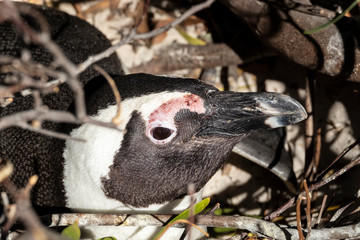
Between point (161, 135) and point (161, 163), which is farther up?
point (161, 135)

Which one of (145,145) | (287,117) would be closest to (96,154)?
(145,145)

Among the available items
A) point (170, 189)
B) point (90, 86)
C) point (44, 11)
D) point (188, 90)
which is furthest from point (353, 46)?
point (44, 11)

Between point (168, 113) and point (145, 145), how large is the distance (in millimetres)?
161

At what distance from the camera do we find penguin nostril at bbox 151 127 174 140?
6.21 ft

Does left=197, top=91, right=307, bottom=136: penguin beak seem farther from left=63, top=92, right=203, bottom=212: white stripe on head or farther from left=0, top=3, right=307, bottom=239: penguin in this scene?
left=63, top=92, right=203, bottom=212: white stripe on head

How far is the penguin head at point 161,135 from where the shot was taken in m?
1.89

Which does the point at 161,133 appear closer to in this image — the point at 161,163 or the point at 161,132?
the point at 161,132

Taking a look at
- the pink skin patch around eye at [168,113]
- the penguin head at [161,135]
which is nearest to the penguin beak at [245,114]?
the penguin head at [161,135]

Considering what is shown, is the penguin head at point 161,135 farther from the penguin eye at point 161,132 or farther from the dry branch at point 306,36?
the dry branch at point 306,36

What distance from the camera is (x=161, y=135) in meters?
1.91

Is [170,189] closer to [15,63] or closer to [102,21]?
[15,63]

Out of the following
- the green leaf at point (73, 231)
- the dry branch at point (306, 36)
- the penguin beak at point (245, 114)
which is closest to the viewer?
the green leaf at point (73, 231)

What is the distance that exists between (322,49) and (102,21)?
1.87 m

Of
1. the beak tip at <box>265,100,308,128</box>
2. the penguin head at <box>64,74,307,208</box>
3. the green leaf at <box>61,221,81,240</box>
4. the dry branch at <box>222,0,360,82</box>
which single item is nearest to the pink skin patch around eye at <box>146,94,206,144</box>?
the penguin head at <box>64,74,307,208</box>
